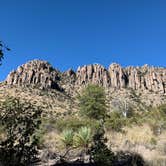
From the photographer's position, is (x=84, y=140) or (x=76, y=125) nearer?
(x=84, y=140)

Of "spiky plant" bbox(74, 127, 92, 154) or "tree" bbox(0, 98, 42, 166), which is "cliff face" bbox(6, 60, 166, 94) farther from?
"tree" bbox(0, 98, 42, 166)

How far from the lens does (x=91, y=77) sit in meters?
175

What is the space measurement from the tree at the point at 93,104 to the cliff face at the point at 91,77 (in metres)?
105

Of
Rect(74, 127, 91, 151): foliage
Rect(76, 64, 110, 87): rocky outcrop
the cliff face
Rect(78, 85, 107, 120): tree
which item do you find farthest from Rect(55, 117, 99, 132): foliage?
Rect(76, 64, 110, 87): rocky outcrop

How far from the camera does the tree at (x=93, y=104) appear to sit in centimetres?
2547

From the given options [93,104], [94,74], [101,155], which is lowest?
[101,155]

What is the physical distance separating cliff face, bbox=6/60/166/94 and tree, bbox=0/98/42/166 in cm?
12410

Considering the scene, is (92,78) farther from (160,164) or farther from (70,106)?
(160,164)

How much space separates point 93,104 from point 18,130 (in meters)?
17.9

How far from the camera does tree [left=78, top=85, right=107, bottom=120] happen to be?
2547 cm

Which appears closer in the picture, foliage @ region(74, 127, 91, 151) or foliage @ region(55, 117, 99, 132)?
foliage @ region(74, 127, 91, 151)

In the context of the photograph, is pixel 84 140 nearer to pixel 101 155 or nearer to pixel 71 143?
pixel 71 143

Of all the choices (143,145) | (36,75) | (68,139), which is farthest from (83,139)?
Result: (36,75)

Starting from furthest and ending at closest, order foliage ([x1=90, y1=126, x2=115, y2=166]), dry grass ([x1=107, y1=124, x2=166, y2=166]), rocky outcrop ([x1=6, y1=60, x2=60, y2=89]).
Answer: rocky outcrop ([x1=6, y1=60, x2=60, y2=89])
dry grass ([x1=107, y1=124, x2=166, y2=166])
foliage ([x1=90, y1=126, x2=115, y2=166])
